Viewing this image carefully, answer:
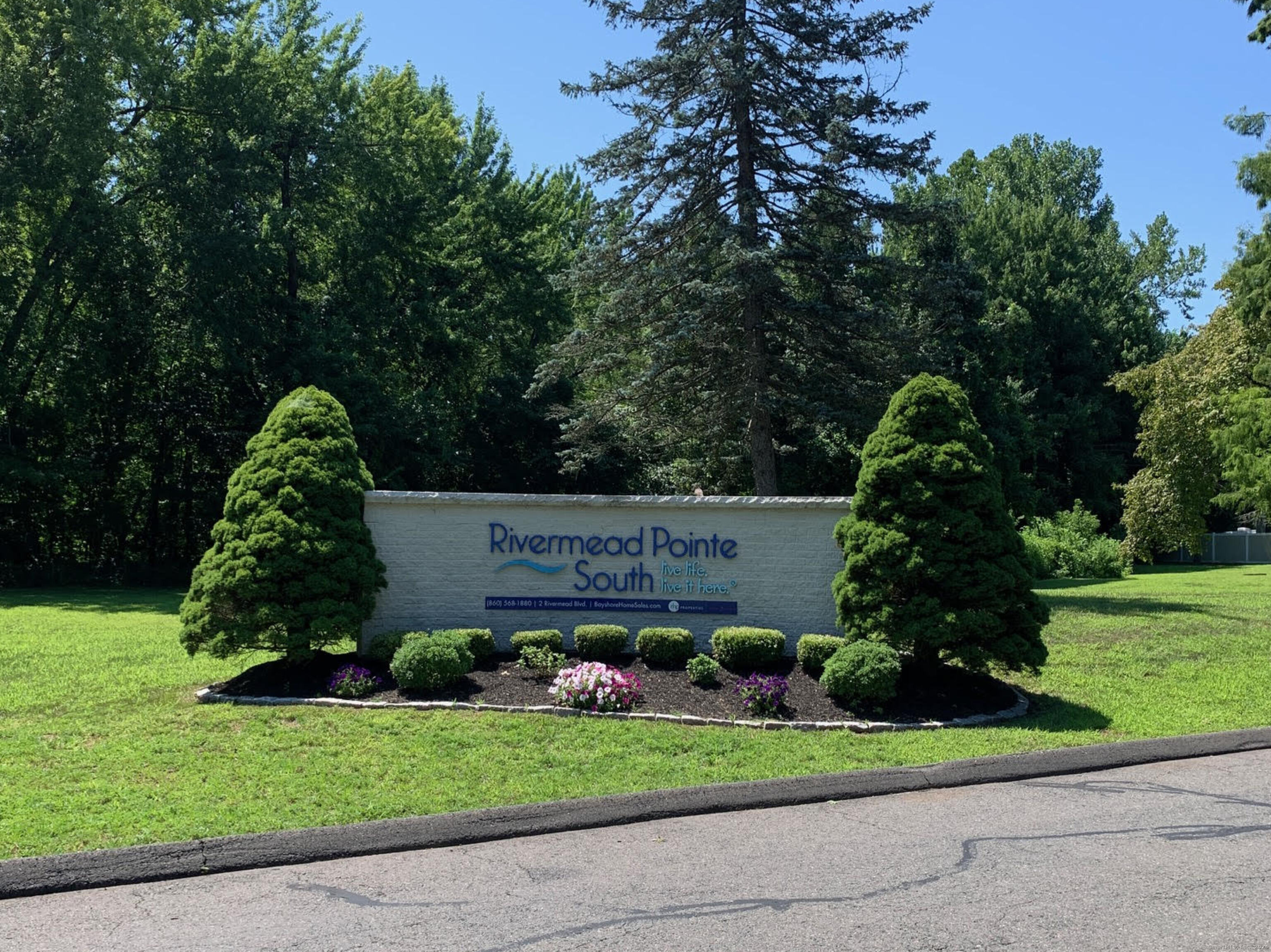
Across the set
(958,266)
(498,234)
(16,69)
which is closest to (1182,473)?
(958,266)

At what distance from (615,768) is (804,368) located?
1447cm

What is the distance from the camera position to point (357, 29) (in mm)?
35406

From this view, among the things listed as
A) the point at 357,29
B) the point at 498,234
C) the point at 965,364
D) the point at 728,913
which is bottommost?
the point at 728,913

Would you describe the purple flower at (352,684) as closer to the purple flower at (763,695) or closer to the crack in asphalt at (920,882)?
the purple flower at (763,695)

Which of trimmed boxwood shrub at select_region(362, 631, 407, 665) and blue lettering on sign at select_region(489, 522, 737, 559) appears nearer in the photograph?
trimmed boxwood shrub at select_region(362, 631, 407, 665)

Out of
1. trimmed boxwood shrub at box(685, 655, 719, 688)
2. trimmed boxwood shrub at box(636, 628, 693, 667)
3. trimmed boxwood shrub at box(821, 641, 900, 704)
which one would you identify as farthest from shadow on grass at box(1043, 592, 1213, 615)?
trimmed boxwood shrub at box(685, 655, 719, 688)

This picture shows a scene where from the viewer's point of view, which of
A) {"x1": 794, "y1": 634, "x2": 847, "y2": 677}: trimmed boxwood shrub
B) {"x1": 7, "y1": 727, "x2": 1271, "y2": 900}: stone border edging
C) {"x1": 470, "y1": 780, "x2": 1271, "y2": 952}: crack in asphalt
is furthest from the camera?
{"x1": 794, "y1": 634, "x2": 847, "y2": 677}: trimmed boxwood shrub

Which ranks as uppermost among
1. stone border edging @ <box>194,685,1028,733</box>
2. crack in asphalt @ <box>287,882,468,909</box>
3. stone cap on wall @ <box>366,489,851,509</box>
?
stone cap on wall @ <box>366,489,851,509</box>

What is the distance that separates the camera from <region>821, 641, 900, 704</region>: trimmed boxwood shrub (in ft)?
31.2

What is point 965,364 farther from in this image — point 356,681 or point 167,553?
point 167,553

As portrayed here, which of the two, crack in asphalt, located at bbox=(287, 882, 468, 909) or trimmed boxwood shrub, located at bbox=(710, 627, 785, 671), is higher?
trimmed boxwood shrub, located at bbox=(710, 627, 785, 671)

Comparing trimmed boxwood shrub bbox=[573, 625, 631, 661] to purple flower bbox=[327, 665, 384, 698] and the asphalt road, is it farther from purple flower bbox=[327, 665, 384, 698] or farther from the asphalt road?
the asphalt road

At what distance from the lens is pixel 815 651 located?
10570 mm

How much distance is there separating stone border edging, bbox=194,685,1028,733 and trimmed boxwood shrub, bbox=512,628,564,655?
1.44 m
